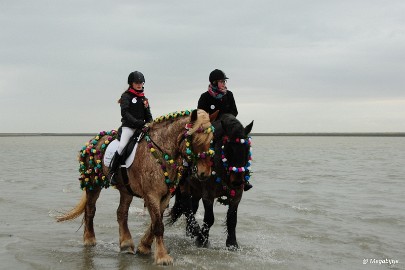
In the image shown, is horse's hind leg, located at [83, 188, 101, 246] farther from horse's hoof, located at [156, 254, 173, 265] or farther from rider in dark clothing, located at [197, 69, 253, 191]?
rider in dark clothing, located at [197, 69, 253, 191]

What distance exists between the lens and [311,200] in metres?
15.1

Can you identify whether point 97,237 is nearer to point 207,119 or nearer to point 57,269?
point 57,269

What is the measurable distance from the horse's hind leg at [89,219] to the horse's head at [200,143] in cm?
274

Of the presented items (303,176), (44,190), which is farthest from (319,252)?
(303,176)

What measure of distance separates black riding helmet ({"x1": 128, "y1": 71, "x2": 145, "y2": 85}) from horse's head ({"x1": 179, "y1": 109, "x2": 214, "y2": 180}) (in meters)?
1.39

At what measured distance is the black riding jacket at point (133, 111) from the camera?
301 inches

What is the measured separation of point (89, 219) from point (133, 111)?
2246 millimetres

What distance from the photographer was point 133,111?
795cm

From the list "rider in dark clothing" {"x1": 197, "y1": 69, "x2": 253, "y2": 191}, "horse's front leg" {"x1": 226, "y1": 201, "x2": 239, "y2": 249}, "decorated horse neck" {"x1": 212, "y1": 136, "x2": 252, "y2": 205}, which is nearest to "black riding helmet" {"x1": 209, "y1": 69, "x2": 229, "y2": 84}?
"rider in dark clothing" {"x1": 197, "y1": 69, "x2": 253, "y2": 191}

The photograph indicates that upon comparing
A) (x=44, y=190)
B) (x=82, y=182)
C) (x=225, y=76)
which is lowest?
(x=44, y=190)

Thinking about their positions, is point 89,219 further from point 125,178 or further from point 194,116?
point 194,116

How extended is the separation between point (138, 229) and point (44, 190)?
7.62 meters

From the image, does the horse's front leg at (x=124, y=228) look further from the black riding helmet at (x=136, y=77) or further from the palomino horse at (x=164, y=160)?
the black riding helmet at (x=136, y=77)

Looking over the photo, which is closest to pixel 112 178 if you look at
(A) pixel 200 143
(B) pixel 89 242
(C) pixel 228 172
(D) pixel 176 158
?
(D) pixel 176 158
